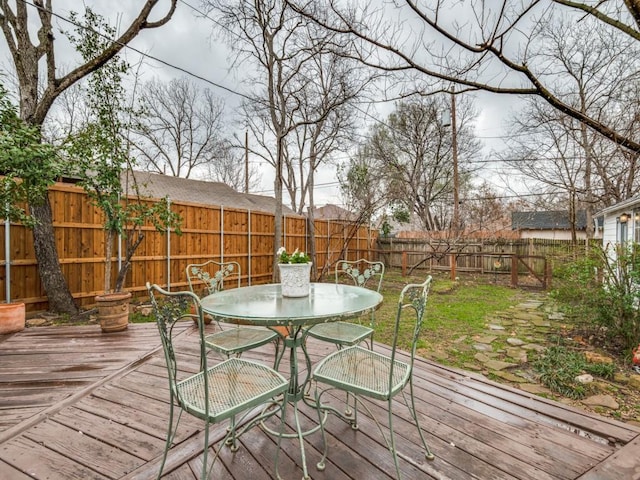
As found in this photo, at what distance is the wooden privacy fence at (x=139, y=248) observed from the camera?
4.03m

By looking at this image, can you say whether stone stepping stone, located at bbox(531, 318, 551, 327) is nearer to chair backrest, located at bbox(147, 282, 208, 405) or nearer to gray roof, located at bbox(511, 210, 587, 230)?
chair backrest, located at bbox(147, 282, 208, 405)

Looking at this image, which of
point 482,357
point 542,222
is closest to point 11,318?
point 482,357

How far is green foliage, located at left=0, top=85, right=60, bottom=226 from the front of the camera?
2.62m

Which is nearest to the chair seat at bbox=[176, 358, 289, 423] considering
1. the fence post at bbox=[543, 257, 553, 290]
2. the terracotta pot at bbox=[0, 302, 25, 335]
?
the terracotta pot at bbox=[0, 302, 25, 335]

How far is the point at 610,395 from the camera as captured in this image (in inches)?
90.3

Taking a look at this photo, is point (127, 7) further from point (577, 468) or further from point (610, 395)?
point (610, 395)

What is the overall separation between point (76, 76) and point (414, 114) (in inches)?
442

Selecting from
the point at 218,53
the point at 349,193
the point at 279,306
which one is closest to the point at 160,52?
the point at 218,53

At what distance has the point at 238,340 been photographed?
2033mm

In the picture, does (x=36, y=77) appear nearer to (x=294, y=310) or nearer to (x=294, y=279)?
(x=294, y=279)

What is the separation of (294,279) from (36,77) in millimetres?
5078

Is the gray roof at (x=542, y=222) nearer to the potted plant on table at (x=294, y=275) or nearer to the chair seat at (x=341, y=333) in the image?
the chair seat at (x=341, y=333)

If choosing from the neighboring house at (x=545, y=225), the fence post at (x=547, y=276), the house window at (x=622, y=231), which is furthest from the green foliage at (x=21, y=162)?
the neighboring house at (x=545, y=225)

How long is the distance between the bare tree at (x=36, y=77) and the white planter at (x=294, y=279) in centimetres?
389
